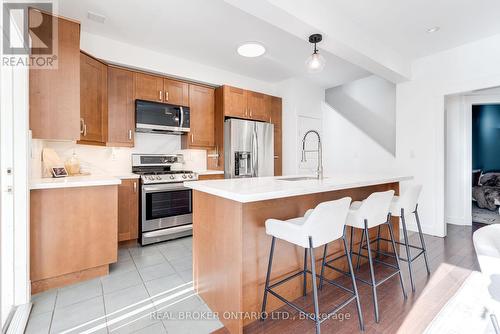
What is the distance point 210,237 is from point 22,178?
1.48 metres

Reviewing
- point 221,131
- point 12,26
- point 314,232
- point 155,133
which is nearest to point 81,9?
point 12,26

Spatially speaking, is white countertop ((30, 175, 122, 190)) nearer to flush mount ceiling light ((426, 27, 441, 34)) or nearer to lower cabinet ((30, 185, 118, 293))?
lower cabinet ((30, 185, 118, 293))

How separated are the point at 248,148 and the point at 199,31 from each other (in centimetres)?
188

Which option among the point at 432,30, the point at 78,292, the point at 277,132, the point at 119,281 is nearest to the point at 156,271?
the point at 119,281

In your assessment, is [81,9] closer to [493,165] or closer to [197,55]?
[197,55]

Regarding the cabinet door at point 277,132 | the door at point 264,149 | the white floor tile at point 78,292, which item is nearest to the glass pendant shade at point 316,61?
the door at point 264,149

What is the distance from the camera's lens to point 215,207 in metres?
1.76

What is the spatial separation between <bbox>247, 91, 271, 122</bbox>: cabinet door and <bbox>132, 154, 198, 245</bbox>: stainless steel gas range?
156cm

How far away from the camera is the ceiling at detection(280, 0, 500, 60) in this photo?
2.33 metres

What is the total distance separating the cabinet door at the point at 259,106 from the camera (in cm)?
428

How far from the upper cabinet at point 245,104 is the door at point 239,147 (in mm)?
180

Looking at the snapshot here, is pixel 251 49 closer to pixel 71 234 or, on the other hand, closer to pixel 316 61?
pixel 316 61

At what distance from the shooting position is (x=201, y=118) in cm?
395

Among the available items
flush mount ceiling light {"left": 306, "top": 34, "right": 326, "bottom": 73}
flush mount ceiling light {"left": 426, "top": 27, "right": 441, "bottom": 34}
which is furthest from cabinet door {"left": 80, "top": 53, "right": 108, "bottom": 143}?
flush mount ceiling light {"left": 426, "top": 27, "right": 441, "bottom": 34}
